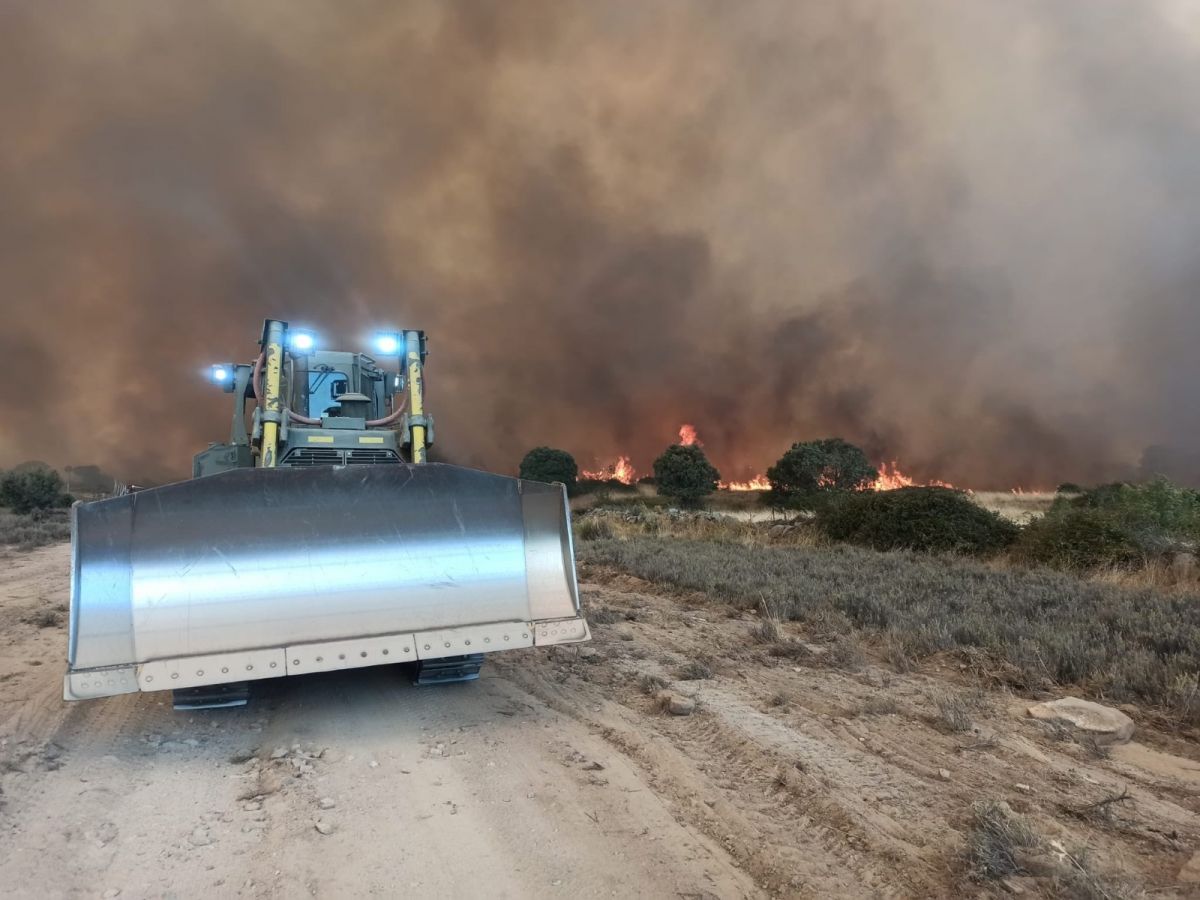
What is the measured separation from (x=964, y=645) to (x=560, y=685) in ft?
12.7

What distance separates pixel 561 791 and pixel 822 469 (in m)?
43.0

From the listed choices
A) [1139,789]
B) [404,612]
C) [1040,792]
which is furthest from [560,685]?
[1139,789]

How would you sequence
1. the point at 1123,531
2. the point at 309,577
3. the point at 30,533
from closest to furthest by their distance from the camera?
the point at 309,577 → the point at 1123,531 → the point at 30,533

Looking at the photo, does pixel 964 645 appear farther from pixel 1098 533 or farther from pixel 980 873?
pixel 1098 533

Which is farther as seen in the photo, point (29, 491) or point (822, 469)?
point (822, 469)

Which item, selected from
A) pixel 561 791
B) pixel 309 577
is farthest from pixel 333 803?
pixel 309 577

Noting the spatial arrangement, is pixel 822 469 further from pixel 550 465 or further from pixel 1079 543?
pixel 1079 543

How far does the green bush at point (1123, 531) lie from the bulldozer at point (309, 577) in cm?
1062

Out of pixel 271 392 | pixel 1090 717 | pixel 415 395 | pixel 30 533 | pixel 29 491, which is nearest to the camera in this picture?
pixel 1090 717

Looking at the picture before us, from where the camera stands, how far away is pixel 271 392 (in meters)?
7.13

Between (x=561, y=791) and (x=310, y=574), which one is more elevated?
(x=310, y=574)

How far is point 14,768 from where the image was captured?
4199 mm

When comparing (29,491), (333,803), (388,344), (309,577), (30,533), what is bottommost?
(333,803)

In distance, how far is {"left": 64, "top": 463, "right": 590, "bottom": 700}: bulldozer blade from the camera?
442 cm
